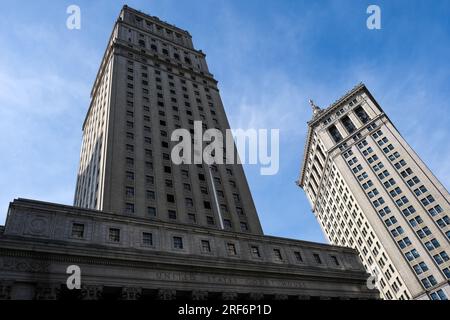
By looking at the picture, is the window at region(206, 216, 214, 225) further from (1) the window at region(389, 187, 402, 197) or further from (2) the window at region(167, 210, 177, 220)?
(1) the window at region(389, 187, 402, 197)

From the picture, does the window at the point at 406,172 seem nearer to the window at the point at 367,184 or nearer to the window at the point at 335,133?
the window at the point at 367,184

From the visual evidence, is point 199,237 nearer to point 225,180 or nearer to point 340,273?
point 340,273

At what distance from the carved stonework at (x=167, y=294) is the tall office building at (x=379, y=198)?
6308cm

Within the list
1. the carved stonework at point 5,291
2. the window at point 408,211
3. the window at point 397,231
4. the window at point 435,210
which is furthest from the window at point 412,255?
the carved stonework at point 5,291

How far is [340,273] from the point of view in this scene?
118 ft

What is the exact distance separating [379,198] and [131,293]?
76258 millimetres

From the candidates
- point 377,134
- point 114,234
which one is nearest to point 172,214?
point 114,234

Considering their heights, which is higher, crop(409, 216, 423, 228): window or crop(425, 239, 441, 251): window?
crop(409, 216, 423, 228): window

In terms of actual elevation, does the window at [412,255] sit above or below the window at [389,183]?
below

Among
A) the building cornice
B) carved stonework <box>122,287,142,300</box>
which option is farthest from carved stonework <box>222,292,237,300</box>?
the building cornice

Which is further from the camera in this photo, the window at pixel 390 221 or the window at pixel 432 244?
the window at pixel 390 221

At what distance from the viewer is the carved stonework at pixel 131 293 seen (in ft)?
82.1

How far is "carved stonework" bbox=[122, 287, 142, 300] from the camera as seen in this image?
2502 centimetres

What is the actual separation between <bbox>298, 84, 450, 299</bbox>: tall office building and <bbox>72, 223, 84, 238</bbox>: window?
6868 centimetres
